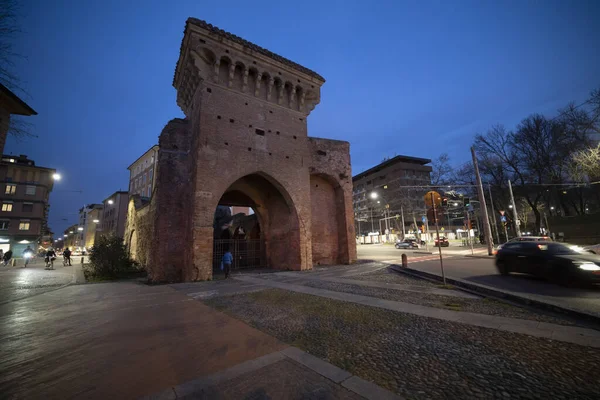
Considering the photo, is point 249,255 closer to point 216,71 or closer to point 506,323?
point 216,71

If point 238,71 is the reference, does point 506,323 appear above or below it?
below

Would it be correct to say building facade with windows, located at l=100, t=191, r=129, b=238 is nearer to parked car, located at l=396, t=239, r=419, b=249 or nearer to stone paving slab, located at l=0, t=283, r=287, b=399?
parked car, located at l=396, t=239, r=419, b=249

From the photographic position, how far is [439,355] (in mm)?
3252

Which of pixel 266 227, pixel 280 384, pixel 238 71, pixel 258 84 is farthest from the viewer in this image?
pixel 266 227

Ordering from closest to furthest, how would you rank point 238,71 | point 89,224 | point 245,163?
point 245,163, point 238,71, point 89,224

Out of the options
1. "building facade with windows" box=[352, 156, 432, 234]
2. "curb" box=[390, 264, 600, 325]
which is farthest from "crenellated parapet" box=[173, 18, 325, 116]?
"building facade with windows" box=[352, 156, 432, 234]

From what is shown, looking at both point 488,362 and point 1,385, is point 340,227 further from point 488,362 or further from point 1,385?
point 1,385

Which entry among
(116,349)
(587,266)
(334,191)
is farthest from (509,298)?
(334,191)

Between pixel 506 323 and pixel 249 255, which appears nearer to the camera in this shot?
pixel 506 323

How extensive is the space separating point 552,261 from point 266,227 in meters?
15.5

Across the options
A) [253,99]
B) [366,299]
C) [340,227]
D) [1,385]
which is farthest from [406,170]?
[1,385]

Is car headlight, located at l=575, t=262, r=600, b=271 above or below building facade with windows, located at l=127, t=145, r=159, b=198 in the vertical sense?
below

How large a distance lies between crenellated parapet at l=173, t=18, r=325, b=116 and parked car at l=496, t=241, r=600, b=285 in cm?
1456

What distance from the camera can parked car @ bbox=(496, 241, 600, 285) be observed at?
7.21 metres
